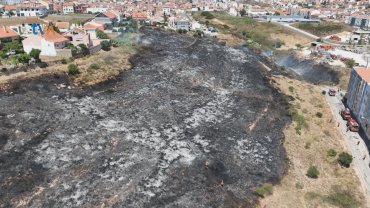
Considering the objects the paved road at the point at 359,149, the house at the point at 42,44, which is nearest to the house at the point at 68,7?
the house at the point at 42,44

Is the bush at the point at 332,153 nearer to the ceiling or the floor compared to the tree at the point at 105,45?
nearer to the floor

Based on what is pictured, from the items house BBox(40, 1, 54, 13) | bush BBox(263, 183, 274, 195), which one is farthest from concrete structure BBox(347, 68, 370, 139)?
house BBox(40, 1, 54, 13)

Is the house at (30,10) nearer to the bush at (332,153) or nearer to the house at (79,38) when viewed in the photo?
the house at (79,38)

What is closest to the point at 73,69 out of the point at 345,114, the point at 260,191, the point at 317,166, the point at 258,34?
the point at 260,191

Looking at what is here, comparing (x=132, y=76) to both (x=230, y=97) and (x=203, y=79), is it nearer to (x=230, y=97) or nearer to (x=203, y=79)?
(x=203, y=79)

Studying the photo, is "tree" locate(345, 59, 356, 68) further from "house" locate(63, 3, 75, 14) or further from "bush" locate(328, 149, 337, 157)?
"house" locate(63, 3, 75, 14)

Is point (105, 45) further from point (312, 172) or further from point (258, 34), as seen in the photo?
point (258, 34)

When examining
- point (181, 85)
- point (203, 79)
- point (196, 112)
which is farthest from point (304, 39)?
point (196, 112)
